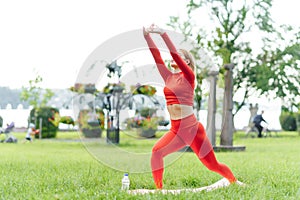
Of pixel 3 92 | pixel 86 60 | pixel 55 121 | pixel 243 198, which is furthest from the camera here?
pixel 3 92

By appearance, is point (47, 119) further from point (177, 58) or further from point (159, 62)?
point (177, 58)

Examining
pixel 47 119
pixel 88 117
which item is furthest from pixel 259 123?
pixel 88 117

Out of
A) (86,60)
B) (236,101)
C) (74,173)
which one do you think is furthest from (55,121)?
(86,60)

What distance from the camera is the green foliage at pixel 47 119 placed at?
659 inches

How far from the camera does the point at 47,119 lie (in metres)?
16.9

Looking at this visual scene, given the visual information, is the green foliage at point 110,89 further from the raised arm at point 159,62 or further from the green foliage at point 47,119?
the green foliage at point 47,119

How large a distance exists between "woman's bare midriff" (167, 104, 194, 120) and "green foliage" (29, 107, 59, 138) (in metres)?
12.9

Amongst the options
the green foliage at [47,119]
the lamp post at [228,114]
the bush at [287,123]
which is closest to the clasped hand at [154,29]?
the lamp post at [228,114]

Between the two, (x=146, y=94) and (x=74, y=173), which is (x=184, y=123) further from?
(x=146, y=94)

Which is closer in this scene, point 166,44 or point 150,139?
point 166,44

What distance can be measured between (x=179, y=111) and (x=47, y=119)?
43.1 feet

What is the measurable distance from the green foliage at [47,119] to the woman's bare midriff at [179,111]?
42.2 feet

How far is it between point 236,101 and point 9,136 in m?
8.03

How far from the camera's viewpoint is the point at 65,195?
432cm
